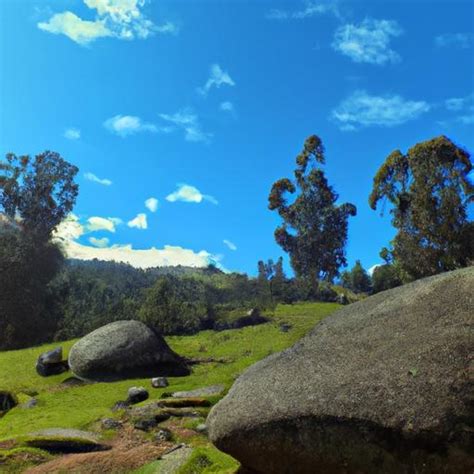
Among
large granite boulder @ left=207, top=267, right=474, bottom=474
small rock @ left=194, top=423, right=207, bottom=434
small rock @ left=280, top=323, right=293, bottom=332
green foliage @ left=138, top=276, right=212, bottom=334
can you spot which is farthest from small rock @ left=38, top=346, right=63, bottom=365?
large granite boulder @ left=207, top=267, right=474, bottom=474

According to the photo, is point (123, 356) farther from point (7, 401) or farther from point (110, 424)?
point (110, 424)

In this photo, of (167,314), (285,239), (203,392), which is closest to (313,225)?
(285,239)

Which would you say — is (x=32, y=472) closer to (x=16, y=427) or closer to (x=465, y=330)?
(x=16, y=427)

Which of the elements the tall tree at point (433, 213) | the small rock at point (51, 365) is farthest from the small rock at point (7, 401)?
the tall tree at point (433, 213)

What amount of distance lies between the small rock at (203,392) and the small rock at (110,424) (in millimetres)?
4184

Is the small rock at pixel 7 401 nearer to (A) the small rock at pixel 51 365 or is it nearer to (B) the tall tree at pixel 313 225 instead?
(A) the small rock at pixel 51 365

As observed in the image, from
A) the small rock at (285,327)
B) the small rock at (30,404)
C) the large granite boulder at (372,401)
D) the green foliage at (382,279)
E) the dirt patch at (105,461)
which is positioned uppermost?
the green foliage at (382,279)

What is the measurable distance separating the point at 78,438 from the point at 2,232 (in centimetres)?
4817

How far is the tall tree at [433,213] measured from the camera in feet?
142

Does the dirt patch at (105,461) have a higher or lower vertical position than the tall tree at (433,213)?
lower

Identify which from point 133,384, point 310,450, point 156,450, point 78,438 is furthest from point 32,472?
point 133,384

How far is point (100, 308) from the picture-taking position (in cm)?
6875

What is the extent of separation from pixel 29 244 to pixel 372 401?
176 ft

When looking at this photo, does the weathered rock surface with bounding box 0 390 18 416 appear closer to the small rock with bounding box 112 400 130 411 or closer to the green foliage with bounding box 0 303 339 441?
the green foliage with bounding box 0 303 339 441
